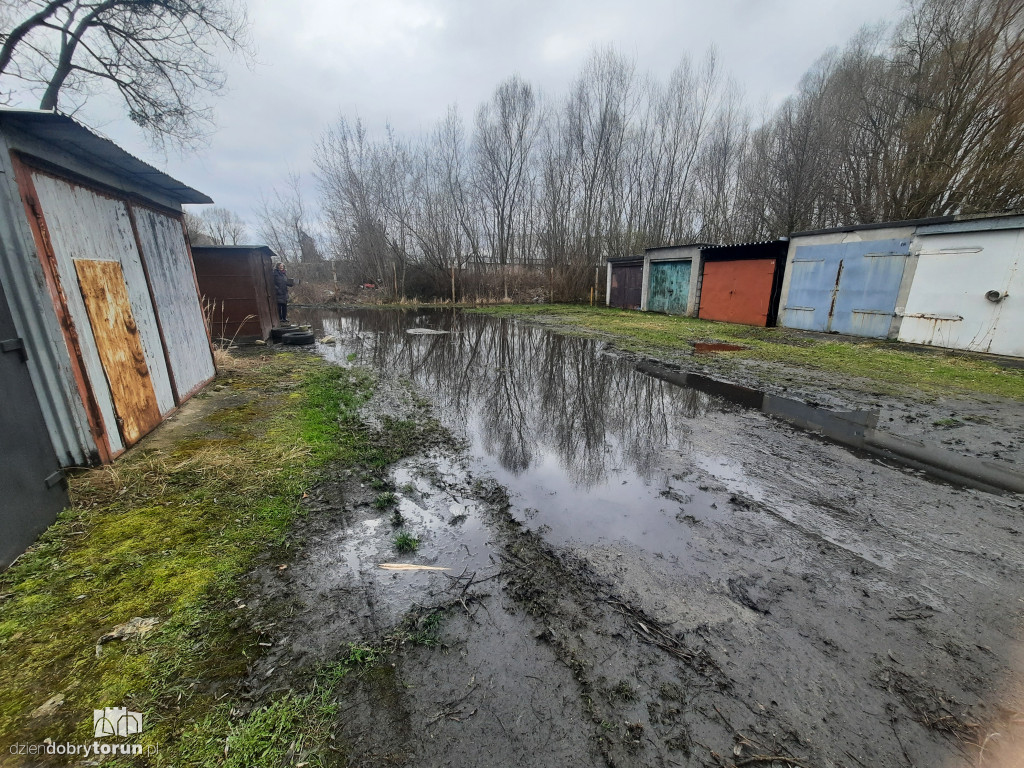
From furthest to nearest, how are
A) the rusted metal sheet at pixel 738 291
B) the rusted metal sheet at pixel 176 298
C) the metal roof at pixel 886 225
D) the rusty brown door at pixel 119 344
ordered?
the rusted metal sheet at pixel 738 291 < the metal roof at pixel 886 225 < the rusted metal sheet at pixel 176 298 < the rusty brown door at pixel 119 344

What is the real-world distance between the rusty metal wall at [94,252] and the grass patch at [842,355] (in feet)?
30.9

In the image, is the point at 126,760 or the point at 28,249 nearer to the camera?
the point at 126,760

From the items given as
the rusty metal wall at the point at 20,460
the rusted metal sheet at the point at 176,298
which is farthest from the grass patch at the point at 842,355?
the rusty metal wall at the point at 20,460

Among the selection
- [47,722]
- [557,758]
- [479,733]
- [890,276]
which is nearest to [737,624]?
[557,758]

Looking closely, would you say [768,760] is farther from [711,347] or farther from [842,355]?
[842,355]

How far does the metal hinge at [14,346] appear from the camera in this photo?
2.60 meters

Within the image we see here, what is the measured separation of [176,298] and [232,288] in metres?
5.81

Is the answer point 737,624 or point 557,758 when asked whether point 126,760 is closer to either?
point 557,758

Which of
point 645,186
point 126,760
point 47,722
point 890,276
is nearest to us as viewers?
point 126,760

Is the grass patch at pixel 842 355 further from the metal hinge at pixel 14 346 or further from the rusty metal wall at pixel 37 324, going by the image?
the metal hinge at pixel 14 346

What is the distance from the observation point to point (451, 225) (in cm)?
2673

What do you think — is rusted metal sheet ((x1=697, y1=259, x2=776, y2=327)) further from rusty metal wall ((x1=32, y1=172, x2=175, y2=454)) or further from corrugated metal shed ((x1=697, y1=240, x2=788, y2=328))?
rusty metal wall ((x1=32, y1=172, x2=175, y2=454))

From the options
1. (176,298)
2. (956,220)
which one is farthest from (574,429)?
(956,220)

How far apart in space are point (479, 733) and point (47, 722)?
1.74 metres
